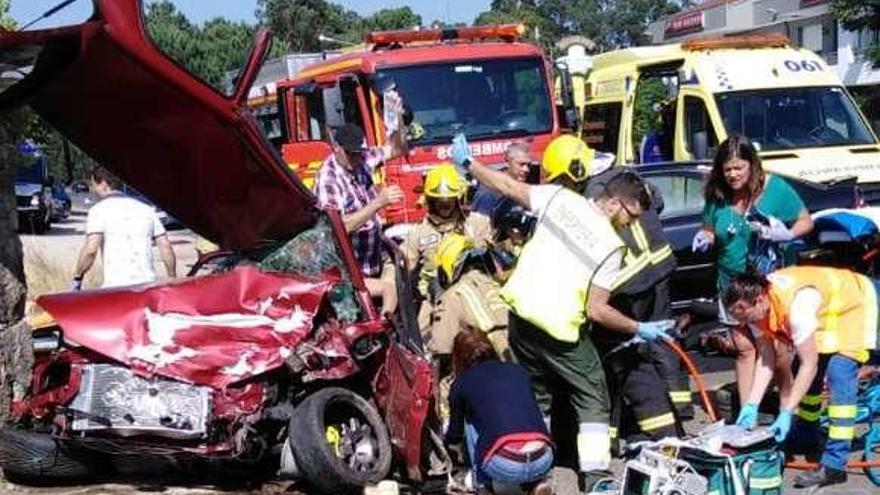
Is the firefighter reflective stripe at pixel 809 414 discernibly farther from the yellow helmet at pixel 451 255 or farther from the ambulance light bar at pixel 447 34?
the ambulance light bar at pixel 447 34

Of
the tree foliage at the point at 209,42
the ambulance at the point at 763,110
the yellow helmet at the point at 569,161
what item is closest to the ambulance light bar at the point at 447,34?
the ambulance at the point at 763,110

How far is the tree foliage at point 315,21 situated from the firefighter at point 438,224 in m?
62.1

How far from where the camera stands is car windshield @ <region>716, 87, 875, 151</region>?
530 inches

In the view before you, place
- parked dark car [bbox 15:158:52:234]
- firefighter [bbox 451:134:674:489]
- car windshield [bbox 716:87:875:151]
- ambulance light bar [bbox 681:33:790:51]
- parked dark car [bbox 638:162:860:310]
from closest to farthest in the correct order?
firefighter [bbox 451:134:674:489]
parked dark car [bbox 638:162:860:310]
car windshield [bbox 716:87:875:151]
ambulance light bar [bbox 681:33:790:51]
parked dark car [bbox 15:158:52:234]

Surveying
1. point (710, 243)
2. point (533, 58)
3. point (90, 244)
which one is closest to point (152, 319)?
point (90, 244)

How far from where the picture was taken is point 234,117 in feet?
19.8

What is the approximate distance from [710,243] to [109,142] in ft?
11.3

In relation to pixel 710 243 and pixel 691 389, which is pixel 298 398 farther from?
pixel 691 389

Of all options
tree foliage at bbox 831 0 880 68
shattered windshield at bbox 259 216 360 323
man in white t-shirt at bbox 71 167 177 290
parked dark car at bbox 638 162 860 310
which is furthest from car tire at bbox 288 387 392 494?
tree foliage at bbox 831 0 880 68

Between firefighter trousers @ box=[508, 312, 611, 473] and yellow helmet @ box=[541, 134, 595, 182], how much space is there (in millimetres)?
793

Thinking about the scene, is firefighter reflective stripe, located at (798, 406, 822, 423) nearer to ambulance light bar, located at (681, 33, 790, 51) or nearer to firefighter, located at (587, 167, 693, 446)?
firefighter, located at (587, 167, 693, 446)

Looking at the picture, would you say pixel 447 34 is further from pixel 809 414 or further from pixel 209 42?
pixel 209 42

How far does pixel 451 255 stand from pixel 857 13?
74.7 feet

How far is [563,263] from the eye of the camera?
20.1 feet
